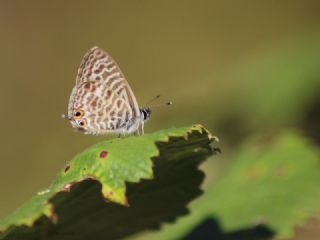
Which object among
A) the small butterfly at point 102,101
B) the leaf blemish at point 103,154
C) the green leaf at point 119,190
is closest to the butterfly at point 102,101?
the small butterfly at point 102,101

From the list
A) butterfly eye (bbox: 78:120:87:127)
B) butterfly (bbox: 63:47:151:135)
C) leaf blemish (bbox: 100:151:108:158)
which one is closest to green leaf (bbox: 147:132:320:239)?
butterfly (bbox: 63:47:151:135)

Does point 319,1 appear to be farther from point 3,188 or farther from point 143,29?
point 3,188

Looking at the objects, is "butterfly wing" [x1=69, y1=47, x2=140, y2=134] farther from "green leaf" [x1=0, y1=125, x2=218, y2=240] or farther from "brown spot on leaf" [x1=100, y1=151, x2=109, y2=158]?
"brown spot on leaf" [x1=100, y1=151, x2=109, y2=158]

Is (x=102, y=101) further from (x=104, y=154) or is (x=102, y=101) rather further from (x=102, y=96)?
(x=104, y=154)

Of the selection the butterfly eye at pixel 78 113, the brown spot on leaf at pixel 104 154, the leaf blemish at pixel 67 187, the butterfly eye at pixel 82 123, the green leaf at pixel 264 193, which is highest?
the butterfly eye at pixel 78 113

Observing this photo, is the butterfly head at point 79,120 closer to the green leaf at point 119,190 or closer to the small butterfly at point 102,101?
the small butterfly at point 102,101

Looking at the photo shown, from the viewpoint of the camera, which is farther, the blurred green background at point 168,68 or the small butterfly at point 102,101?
the blurred green background at point 168,68

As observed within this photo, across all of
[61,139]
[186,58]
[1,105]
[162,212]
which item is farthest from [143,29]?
[162,212]
